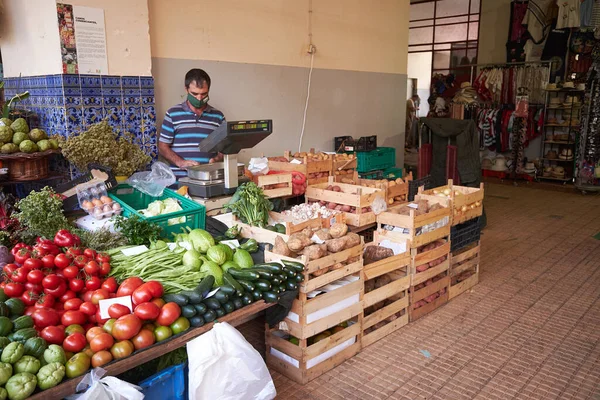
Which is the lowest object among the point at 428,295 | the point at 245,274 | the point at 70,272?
the point at 428,295

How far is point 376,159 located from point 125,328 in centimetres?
462

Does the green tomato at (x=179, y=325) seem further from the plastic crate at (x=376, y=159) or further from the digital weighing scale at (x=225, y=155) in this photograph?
the plastic crate at (x=376, y=159)

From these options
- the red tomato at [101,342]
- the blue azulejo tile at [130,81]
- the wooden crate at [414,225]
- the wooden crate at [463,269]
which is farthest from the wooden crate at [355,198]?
the red tomato at [101,342]

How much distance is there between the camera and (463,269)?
4.47m

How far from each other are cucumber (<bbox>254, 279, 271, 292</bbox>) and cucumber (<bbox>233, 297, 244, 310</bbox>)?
0.44 ft

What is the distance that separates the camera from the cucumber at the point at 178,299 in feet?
7.97

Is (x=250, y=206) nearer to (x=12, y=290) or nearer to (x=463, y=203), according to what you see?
(x=12, y=290)

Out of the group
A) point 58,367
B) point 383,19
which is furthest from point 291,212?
point 383,19

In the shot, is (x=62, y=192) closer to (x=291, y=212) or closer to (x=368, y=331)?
(x=291, y=212)

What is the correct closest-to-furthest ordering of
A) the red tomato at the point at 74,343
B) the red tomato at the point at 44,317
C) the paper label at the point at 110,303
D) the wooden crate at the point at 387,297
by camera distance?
the red tomato at the point at 74,343 → the red tomato at the point at 44,317 → the paper label at the point at 110,303 → the wooden crate at the point at 387,297

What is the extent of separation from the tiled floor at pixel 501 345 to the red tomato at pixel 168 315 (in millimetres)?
995

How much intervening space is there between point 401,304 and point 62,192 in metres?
2.54

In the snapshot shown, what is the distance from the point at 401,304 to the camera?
12.4 feet

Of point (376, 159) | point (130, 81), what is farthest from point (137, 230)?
point (376, 159)
